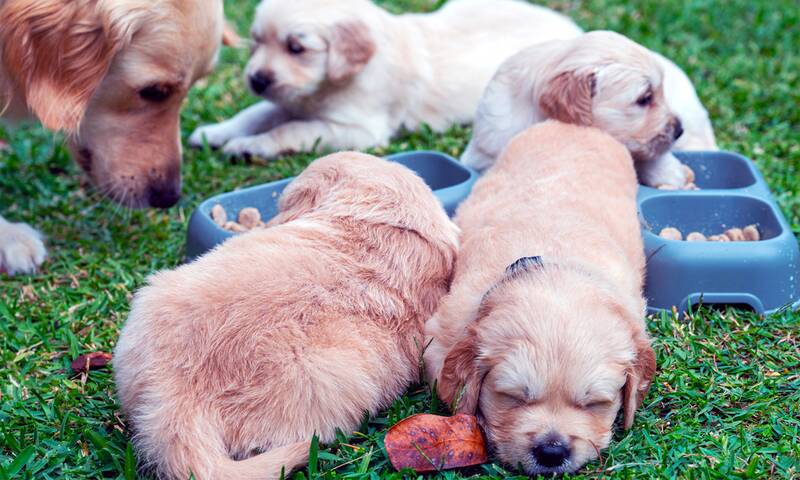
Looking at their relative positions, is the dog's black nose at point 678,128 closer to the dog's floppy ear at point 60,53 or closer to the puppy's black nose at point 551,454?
the puppy's black nose at point 551,454

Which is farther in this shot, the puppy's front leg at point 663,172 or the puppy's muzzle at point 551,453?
the puppy's front leg at point 663,172

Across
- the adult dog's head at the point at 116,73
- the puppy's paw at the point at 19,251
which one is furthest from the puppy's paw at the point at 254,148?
the puppy's paw at the point at 19,251

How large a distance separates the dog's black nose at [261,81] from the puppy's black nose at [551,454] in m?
3.22

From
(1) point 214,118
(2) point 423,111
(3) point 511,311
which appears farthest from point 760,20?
(3) point 511,311

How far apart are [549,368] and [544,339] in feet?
0.26

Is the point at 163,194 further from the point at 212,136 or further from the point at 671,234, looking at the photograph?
the point at 671,234

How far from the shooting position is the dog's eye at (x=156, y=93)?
405 centimetres

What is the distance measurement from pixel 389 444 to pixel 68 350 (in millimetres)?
1405

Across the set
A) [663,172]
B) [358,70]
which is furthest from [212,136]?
[663,172]

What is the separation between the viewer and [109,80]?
13.1 ft

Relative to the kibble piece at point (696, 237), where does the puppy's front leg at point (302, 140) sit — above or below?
below

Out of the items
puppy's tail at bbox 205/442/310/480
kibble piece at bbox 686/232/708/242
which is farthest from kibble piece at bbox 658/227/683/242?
puppy's tail at bbox 205/442/310/480

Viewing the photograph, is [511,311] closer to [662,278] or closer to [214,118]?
[662,278]

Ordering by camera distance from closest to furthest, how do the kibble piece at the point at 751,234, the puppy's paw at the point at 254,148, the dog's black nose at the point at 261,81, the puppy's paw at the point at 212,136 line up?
the kibble piece at the point at 751,234 < the puppy's paw at the point at 254,148 < the dog's black nose at the point at 261,81 < the puppy's paw at the point at 212,136
